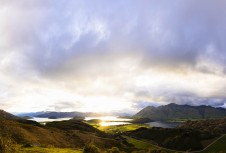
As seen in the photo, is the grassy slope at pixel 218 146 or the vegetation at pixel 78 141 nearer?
the vegetation at pixel 78 141

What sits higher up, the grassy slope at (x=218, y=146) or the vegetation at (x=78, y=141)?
the vegetation at (x=78, y=141)

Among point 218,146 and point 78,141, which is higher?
point 78,141

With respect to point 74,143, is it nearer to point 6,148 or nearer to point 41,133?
point 41,133

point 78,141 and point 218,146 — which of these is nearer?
point 78,141

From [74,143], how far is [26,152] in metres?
62.3

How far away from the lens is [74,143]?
367ft

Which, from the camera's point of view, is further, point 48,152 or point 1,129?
point 48,152

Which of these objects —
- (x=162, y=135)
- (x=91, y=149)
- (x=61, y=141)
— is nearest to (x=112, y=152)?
(x=91, y=149)

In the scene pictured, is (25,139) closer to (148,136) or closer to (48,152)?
(48,152)

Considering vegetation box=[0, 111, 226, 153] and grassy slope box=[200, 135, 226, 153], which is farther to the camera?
grassy slope box=[200, 135, 226, 153]

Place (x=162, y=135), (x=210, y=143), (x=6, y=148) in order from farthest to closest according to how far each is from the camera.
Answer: (x=162, y=135)
(x=210, y=143)
(x=6, y=148)

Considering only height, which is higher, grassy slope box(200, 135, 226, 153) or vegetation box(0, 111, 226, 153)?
vegetation box(0, 111, 226, 153)

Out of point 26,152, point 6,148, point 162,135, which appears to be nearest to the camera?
point 6,148

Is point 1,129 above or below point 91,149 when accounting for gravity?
above
